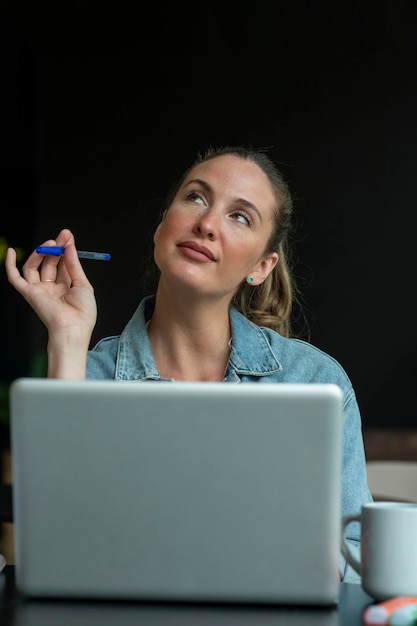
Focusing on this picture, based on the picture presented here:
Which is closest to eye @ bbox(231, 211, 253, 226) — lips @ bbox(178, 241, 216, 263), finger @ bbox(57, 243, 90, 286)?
lips @ bbox(178, 241, 216, 263)

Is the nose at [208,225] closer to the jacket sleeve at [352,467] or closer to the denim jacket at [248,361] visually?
the denim jacket at [248,361]

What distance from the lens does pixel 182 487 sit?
93cm

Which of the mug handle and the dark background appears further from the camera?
the dark background

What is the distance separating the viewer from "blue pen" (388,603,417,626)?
2.84 feet

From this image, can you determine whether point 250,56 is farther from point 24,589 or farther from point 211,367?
point 24,589

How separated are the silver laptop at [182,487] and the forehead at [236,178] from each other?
1.11m

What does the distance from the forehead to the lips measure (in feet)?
0.57

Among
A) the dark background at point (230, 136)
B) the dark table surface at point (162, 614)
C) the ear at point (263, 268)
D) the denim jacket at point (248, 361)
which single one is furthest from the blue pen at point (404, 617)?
the dark background at point (230, 136)

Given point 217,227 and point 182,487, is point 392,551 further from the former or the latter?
point 217,227

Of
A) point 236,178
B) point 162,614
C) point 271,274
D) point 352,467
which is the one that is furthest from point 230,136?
point 162,614

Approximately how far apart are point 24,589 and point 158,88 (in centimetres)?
428

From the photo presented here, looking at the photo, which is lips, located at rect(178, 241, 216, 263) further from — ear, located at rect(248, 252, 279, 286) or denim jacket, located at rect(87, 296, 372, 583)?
ear, located at rect(248, 252, 279, 286)

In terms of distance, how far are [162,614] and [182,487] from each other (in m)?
0.13

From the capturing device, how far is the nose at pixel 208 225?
1869 mm
